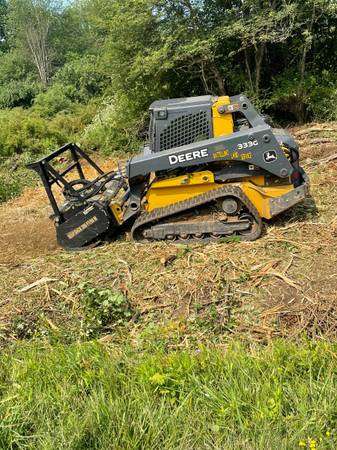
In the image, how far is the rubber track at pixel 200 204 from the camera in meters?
5.31

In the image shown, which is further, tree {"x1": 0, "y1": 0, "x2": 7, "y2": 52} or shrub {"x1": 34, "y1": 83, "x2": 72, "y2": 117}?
tree {"x1": 0, "y1": 0, "x2": 7, "y2": 52}

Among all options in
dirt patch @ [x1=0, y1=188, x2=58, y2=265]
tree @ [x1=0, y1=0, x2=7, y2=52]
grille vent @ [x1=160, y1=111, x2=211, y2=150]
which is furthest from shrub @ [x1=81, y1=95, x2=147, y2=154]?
tree @ [x1=0, y1=0, x2=7, y2=52]

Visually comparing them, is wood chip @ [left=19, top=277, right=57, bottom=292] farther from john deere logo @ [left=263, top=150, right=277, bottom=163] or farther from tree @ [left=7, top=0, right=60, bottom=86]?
tree @ [left=7, top=0, right=60, bottom=86]

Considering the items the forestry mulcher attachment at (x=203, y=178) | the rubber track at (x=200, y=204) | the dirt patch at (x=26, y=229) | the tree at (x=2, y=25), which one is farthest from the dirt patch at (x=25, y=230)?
the tree at (x=2, y=25)

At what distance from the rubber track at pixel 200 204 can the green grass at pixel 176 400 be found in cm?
185

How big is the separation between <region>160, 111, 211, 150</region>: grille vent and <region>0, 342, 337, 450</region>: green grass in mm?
2550

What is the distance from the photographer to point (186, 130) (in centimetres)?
552

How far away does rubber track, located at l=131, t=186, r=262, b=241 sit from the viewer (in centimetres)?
531

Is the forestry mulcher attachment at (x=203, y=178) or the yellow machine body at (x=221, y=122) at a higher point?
the yellow machine body at (x=221, y=122)

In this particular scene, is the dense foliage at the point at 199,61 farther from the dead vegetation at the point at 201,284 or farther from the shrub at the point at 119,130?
the dead vegetation at the point at 201,284

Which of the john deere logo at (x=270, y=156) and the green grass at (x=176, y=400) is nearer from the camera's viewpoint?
the green grass at (x=176, y=400)

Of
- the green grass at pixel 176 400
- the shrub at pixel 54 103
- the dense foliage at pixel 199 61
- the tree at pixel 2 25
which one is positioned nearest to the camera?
the green grass at pixel 176 400

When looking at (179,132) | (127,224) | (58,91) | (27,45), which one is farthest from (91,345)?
(27,45)

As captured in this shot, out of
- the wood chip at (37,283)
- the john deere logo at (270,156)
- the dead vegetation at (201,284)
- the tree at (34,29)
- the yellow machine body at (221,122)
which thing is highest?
the tree at (34,29)
